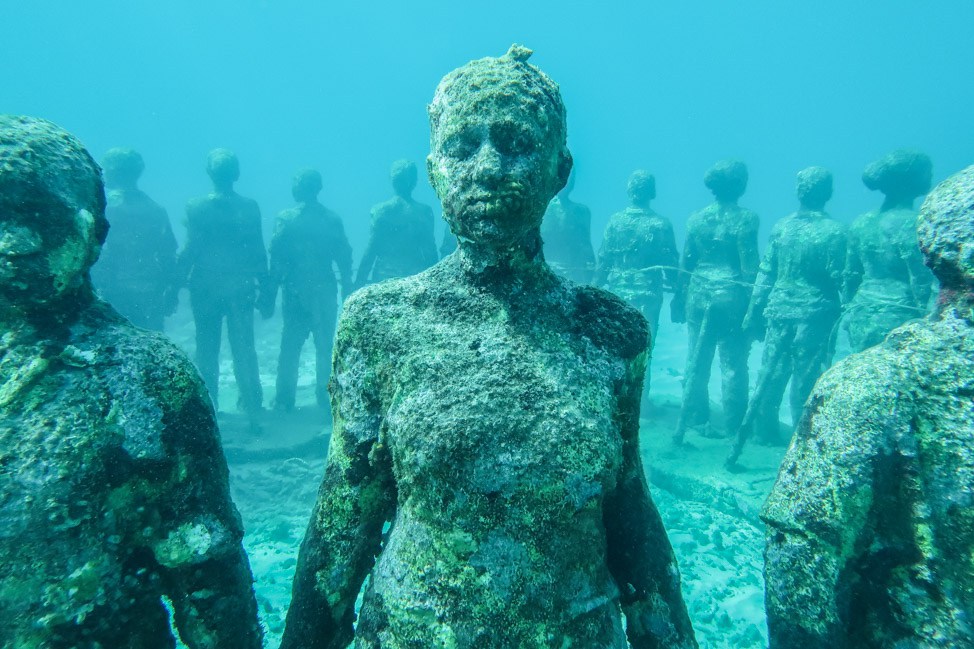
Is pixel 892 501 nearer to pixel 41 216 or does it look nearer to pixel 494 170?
pixel 494 170

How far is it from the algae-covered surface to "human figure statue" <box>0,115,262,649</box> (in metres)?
3.56

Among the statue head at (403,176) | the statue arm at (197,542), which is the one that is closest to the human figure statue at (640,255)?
the statue head at (403,176)

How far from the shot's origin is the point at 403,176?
12664 millimetres

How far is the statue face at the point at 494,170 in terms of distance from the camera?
1622 mm

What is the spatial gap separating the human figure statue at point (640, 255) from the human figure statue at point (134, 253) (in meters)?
9.51

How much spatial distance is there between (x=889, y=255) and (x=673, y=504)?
4.84 meters

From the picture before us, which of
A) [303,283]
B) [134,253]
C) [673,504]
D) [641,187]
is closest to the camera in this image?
[673,504]

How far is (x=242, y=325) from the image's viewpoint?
11219 mm

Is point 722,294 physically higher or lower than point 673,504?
higher

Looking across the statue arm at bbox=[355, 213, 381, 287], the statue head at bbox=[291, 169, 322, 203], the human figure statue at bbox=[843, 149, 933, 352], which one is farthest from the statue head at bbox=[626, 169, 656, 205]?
the statue head at bbox=[291, 169, 322, 203]

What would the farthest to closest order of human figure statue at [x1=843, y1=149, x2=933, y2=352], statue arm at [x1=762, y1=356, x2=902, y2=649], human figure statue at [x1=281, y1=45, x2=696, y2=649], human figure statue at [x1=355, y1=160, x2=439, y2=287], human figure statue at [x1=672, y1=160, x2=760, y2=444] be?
human figure statue at [x1=355, y1=160, x2=439, y2=287], human figure statue at [x1=672, y1=160, x2=760, y2=444], human figure statue at [x1=843, y1=149, x2=933, y2=352], statue arm at [x1=762, y1=356, x2=902, y2=649], human figure statue at [x1=281, y1=45, x2=696, y2=649]

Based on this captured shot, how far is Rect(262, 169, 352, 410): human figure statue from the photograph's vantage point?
1164 cm

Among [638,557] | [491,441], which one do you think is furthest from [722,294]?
[491,441]

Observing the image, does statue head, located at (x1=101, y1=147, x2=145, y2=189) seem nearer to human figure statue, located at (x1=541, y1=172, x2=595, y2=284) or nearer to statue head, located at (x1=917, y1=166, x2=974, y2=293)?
human figure statue, located at (x1=541, y1=172, x2=595, y2=284)
